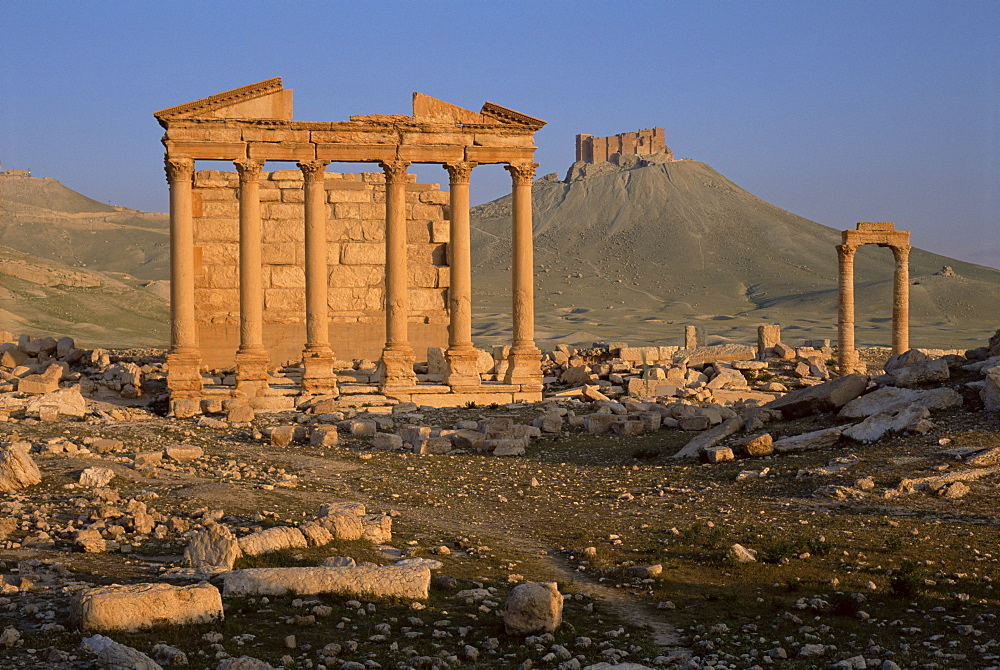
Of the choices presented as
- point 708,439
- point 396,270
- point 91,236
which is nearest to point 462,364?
point 396,270

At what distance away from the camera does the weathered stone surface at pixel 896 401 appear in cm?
1727

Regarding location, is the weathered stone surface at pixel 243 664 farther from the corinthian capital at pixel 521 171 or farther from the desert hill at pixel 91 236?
the desert hill at pixel 91 236

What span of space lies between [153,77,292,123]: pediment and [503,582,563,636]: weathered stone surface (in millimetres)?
20116

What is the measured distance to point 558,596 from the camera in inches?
347

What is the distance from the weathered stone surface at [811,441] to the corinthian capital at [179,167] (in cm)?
1603

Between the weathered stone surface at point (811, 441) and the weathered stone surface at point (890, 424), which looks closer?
the weathered stone surface at point (890, 424)

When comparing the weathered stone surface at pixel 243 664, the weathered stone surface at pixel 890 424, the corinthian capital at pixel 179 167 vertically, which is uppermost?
the corinthian capital at pixel 179 167

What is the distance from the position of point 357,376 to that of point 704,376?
9947 mm

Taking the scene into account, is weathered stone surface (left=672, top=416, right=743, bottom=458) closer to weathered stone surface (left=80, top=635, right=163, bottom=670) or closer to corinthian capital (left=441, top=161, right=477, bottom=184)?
corinthian capital (left=441, top=161, right=477, bottom=184)

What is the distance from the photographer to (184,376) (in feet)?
85.8

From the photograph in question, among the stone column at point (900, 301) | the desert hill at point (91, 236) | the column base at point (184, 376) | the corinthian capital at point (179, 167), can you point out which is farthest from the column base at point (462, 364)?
the desert hill at point (91, 236)

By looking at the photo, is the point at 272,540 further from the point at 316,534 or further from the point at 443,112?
the point at 443,112

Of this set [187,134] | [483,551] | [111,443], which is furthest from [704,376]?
[483,551]

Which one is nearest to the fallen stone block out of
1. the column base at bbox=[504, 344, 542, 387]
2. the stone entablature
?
the column base at bbox=[504, 344, 542, 387]
